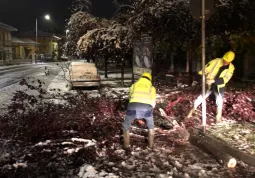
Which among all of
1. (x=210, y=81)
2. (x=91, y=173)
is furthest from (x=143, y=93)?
(x=210, y=81)

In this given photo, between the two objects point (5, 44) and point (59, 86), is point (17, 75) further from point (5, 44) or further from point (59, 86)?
point (5, 44)

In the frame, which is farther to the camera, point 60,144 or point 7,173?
point 60,144

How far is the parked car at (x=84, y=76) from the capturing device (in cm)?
1652

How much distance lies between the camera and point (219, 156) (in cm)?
601

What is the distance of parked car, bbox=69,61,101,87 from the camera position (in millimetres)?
16516

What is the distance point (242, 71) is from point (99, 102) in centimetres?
1301

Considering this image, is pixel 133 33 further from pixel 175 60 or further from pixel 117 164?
pixel 175 60

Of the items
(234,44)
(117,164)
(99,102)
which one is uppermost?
(234,44)

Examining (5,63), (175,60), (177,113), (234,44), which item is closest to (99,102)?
(177,113)

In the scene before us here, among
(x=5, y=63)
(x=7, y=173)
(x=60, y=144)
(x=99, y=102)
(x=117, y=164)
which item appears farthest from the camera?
(x=5, y=63)

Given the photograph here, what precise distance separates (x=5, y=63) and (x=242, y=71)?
123 ft

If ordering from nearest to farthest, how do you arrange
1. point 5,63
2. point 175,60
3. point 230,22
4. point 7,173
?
point 7,173 → point 230,22 → point 175,60 → point 5,63

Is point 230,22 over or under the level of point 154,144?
over

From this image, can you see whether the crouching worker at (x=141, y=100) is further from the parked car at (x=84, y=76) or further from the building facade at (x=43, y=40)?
the building facade at (x=43, y=40)
